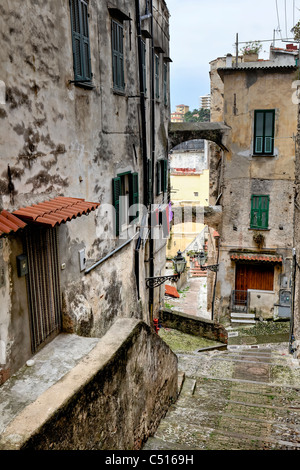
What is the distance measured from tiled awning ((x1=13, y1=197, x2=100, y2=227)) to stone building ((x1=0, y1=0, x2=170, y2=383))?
0.02 meters

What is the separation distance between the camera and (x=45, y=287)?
633 cm

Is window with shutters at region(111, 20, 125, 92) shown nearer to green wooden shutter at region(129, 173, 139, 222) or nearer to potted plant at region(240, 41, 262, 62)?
green wooden shutter at region(129, 173, 139, 222)

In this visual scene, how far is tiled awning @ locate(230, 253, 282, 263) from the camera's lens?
58.3ft

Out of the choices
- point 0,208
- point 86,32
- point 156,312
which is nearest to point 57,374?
point 0,208

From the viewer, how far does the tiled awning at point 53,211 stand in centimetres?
509

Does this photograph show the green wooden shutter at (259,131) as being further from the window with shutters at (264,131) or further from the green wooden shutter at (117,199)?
the green wooden shutter at (117,199)

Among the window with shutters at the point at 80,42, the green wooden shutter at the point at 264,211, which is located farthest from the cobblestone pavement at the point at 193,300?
the window with shutters at the point at 80,42

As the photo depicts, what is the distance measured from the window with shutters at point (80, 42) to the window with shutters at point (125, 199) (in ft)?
8.41

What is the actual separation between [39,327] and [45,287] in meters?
0.63

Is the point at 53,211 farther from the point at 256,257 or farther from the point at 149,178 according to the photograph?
the point at 256,257

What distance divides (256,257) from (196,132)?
6314mm

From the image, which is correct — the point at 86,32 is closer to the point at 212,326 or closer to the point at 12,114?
the point at 12,114

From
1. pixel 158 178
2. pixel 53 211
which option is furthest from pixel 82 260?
pixel 158 178

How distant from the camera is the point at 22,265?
555cm
